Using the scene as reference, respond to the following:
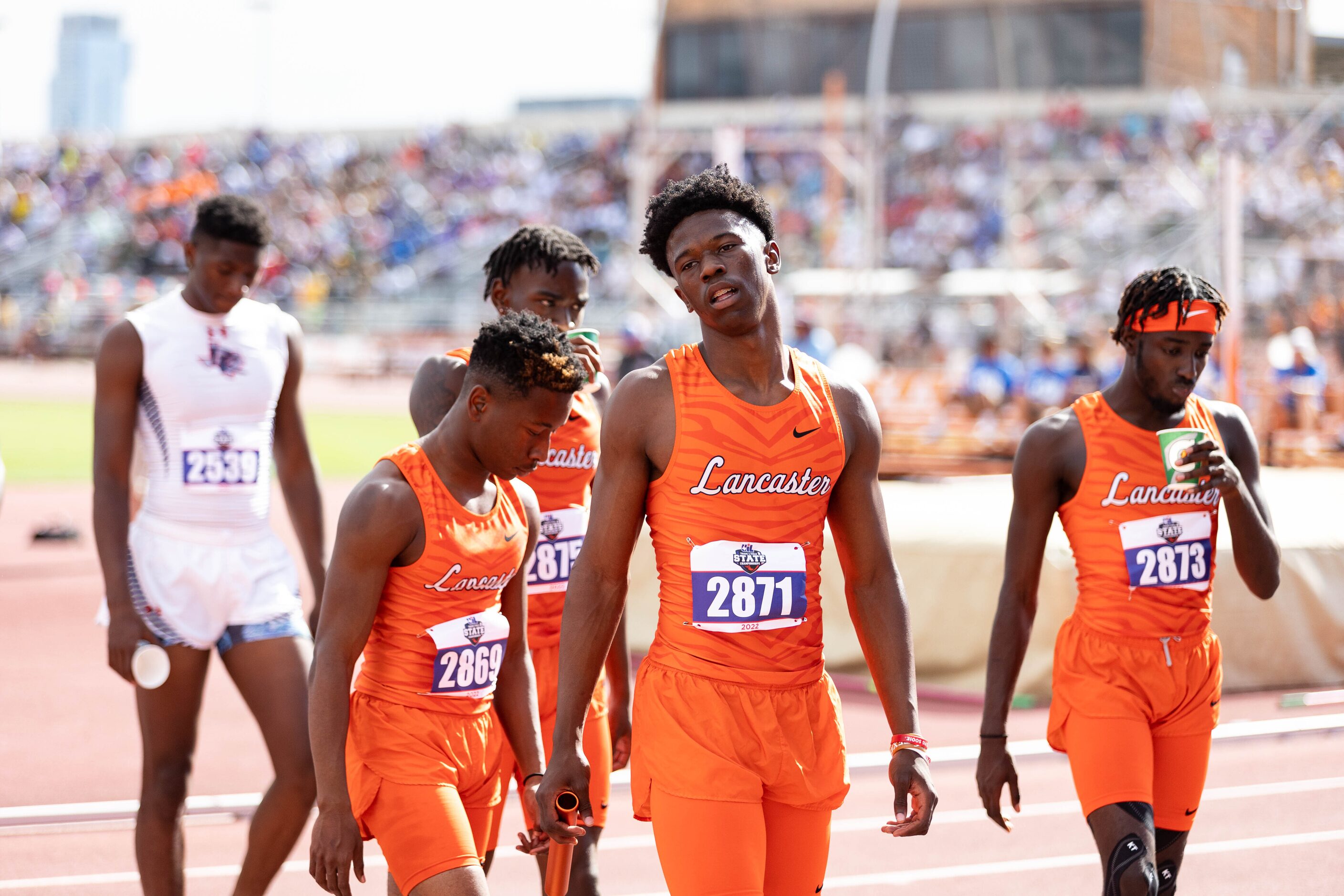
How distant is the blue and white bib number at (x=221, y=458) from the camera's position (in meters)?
4.68

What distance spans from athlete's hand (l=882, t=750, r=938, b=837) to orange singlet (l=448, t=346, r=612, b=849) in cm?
123

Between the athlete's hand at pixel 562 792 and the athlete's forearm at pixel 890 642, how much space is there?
701 millimetres

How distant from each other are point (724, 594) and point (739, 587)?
0.03 meters

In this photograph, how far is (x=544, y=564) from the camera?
14.7 ft

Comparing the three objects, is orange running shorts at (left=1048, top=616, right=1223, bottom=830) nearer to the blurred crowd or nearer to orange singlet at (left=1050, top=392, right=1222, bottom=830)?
orange singlet at (left=1050, top=392, right=1222, bottom=830)

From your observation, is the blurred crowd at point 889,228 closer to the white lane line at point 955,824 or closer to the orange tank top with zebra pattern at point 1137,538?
the white lane line at point 955,824

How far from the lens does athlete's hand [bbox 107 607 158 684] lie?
14.5 feet

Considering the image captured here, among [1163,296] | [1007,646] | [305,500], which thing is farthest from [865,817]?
[1163,296]

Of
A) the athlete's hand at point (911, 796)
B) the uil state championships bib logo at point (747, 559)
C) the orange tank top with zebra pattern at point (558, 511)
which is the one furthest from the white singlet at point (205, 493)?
the athlete's hand at point (911, 796)

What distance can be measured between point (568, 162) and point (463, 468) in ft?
142

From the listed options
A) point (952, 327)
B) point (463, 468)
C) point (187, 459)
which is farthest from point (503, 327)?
point (952, 327)

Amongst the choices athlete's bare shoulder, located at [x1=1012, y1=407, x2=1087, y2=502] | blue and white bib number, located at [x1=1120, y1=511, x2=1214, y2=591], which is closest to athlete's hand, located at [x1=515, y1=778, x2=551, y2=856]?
athlete's bare shoulder, located at [x1=1012, y1=407, x2=1087, y2=502]

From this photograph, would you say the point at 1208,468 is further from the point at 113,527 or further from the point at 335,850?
the point at 113,527

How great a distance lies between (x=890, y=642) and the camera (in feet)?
11.1
